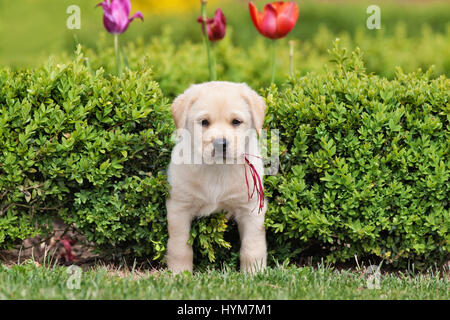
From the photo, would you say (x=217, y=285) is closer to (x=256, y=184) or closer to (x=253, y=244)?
(x=253, y=244)

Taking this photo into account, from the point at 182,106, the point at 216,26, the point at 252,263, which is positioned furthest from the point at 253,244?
the point at 216,26

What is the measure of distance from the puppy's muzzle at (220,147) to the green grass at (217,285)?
2.86 ft

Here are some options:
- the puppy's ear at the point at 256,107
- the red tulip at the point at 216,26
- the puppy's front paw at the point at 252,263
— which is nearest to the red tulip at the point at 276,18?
the red tulip at the point at 216,26

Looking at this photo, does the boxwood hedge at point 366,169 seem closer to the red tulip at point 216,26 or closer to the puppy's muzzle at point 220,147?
the puppy's muzzle at point 220,147

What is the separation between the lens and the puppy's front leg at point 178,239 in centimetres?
484

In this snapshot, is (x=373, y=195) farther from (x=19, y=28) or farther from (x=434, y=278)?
(x=19, y=28)

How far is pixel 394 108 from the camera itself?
508 cm

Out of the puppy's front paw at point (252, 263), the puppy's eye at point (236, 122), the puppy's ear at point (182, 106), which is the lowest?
the puppy's front paw at point (252, 263)

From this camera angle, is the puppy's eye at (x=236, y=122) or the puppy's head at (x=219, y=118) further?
the puppy's eye at (x=236, y=122)

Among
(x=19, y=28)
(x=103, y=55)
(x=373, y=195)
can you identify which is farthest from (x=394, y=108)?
(x=19, y=28)

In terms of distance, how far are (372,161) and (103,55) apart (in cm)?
389

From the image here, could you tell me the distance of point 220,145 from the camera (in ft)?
14.1

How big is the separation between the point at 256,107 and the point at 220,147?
0.50m

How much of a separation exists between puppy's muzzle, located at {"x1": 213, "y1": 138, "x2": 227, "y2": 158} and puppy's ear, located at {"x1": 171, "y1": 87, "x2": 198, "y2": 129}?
40cm
